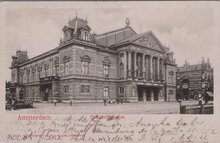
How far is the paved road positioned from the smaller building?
4.7 inches

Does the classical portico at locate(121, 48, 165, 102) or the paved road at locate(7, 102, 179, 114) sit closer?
the paved road at locate(7, 102, 179, 114)

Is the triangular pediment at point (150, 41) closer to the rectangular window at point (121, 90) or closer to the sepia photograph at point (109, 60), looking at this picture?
the sepia photograph at point (109, 60)

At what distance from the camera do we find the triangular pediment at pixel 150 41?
2287mm

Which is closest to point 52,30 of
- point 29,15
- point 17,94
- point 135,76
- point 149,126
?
point 29,15

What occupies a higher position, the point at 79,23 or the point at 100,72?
the point at 79,23

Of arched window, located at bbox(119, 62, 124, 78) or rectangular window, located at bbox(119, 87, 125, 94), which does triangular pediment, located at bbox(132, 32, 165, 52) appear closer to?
arched window, located at bbox(119, 62, 124, 78)

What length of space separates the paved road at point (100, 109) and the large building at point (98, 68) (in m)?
0.07

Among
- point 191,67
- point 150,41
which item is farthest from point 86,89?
point 191,67

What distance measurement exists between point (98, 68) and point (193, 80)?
0.59m

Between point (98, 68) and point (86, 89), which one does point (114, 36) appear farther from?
point (86, 89)

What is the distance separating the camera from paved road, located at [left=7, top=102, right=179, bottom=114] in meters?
2.19

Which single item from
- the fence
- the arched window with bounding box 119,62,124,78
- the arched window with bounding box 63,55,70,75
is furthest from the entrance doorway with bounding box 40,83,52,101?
the fence

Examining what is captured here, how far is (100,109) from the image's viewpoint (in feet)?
7.23

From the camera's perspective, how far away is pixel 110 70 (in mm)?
2396
